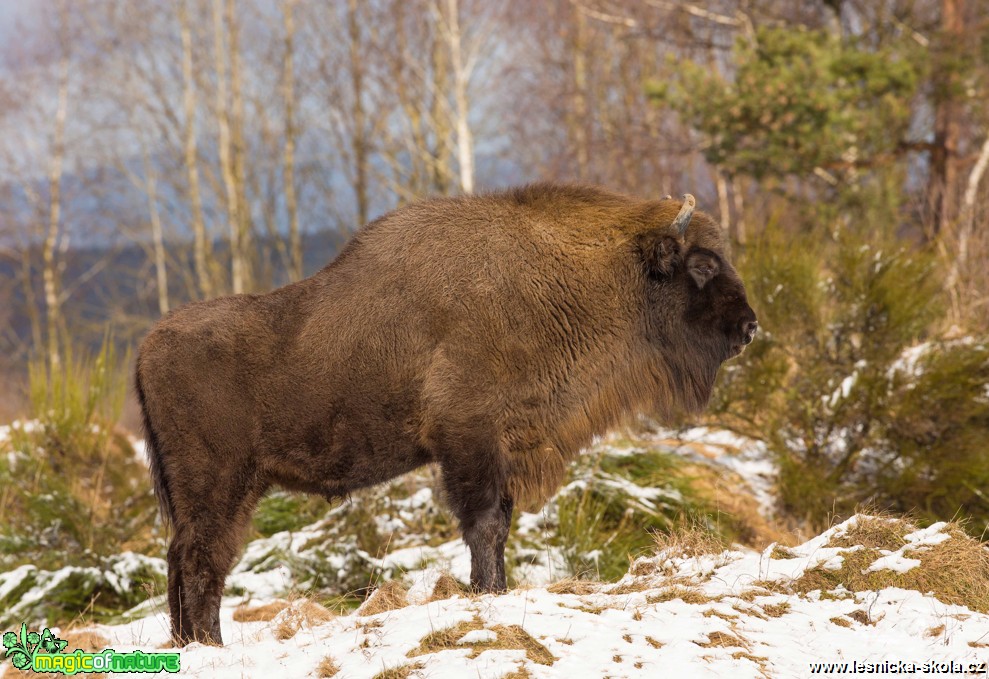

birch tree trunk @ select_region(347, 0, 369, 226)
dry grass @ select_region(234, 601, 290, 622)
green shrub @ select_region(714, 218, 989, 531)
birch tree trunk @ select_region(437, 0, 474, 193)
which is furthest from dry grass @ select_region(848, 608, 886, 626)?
birch tree trunk @ select_region(347, 0, 369, 226)

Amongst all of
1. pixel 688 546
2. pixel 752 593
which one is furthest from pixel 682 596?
pixel 688 546

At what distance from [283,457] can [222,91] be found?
20046 millimetres

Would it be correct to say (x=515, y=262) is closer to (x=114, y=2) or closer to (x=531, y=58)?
(x=531, y=58)

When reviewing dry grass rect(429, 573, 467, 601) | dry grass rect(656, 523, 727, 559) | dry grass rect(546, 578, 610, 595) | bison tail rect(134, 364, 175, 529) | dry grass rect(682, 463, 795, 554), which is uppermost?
bison tail rect(134, 364, 175, 529)

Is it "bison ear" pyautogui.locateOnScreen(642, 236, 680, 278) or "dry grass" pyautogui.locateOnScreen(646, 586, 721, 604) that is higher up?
"bison ear" pyautogui.locateOnScreen(642, 236, 680, 278)

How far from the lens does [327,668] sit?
3.77 metres

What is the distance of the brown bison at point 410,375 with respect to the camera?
16.3ft

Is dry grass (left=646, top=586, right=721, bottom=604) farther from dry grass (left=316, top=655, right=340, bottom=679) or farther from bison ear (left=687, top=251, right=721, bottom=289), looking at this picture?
bison ear (left=687, top=251, right=721, bottom=289)

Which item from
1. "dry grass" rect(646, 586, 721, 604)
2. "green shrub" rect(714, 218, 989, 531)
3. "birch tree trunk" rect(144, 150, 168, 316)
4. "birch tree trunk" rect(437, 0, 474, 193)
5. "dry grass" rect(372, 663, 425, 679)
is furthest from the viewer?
"birch tree trunk" rect(144, 150, 168, 316)

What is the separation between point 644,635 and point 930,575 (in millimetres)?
1683

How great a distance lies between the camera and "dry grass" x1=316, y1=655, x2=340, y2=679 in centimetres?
374

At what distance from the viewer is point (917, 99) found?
16.6 metres

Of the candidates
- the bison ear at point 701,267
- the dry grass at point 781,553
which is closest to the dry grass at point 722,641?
the dry grass at point 781,553

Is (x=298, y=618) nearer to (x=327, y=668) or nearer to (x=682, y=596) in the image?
(x=327, y=668)
